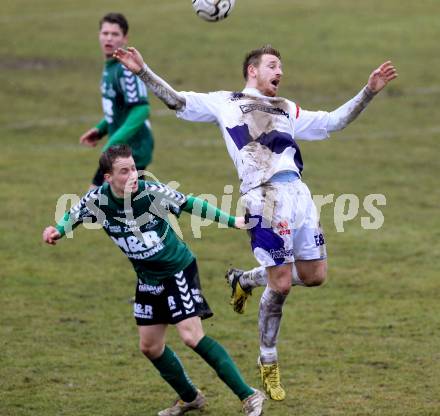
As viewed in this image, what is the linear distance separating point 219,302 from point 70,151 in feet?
30.5

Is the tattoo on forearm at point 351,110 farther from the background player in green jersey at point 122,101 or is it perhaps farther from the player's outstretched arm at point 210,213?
the background player in green jersey at point 122,101

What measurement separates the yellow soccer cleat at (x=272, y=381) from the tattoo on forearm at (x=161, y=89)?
2471 millimetres

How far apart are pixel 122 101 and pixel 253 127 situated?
12.8ft

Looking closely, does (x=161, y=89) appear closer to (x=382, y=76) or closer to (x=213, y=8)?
(x=213, y=8)

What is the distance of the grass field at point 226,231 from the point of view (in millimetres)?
A: 10719

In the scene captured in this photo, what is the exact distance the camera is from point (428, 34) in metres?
32.5

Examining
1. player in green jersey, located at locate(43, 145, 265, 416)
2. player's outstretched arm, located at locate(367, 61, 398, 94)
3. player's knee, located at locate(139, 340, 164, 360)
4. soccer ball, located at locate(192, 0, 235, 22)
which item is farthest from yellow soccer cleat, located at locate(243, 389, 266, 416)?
soccer ball, located at locate(192, 0, 235, 22)

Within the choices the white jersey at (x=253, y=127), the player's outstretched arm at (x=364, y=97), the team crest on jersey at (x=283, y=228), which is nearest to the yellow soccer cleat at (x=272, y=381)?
the team crest on jersey at (x=283, y=228)

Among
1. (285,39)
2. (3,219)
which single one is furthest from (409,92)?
(3,219)

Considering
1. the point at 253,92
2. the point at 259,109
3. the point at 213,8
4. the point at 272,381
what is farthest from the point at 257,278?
the point at 213,8

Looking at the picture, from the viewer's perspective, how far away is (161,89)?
9.73m

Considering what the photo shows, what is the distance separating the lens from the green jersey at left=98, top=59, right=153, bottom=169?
13055 millimetres

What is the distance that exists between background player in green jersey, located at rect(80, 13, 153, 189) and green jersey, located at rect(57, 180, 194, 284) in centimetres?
352

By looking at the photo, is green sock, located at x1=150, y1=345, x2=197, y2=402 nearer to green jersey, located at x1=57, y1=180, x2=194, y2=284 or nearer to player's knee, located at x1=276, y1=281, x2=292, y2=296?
green jersey, located at x1=57, y1=180, x2=194, y2=284
